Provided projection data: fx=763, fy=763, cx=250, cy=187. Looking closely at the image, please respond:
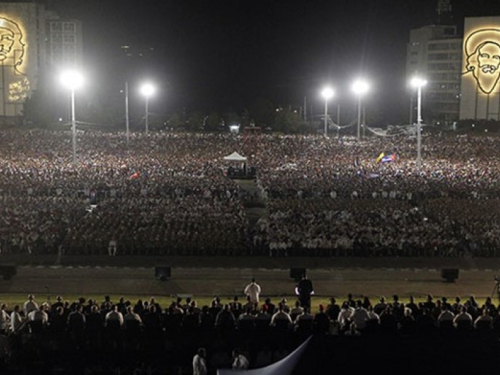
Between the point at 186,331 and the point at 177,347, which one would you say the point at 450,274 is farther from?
the point at 177,347

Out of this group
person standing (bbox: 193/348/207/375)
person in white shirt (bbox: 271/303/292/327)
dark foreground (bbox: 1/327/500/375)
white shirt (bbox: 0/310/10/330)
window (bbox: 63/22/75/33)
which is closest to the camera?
dark foreground (bbox: 1/327/500/375)

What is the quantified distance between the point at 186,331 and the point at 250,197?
71.1 ft

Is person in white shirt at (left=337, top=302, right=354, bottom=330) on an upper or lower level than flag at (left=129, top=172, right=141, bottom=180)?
lower

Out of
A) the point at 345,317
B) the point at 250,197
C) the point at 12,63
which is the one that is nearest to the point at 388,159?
the point at 250,197

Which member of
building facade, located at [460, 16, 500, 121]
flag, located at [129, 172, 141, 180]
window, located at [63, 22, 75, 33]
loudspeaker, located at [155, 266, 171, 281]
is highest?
window, located at [63, 22, 75, 33]

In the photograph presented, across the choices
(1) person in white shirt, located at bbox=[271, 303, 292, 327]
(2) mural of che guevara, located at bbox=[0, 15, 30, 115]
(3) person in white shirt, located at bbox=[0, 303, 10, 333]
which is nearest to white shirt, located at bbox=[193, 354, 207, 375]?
(1) person in white shirt, located at bbox=[271, 303, 292, 327]

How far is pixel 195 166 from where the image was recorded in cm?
4478

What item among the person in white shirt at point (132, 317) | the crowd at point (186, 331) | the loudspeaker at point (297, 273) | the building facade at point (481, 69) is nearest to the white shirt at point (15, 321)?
the crowd at point (186, 331)

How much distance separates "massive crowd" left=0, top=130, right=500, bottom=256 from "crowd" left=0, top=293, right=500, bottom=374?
983cm

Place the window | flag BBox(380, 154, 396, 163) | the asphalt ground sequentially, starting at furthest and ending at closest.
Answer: the window, flag BBox(380, 154, 396, 163), the asphalt ground

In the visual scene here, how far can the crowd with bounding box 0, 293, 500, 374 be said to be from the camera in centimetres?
1302

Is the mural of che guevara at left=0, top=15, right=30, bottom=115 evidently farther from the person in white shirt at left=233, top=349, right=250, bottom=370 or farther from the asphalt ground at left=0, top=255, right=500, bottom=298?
the person in white shirt at left=233, top=349, right=250, bottom=370

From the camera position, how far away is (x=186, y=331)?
1394 cm

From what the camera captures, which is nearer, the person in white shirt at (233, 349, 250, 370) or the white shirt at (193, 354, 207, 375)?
the person in white shirt at (233, 349, 250, 370)
